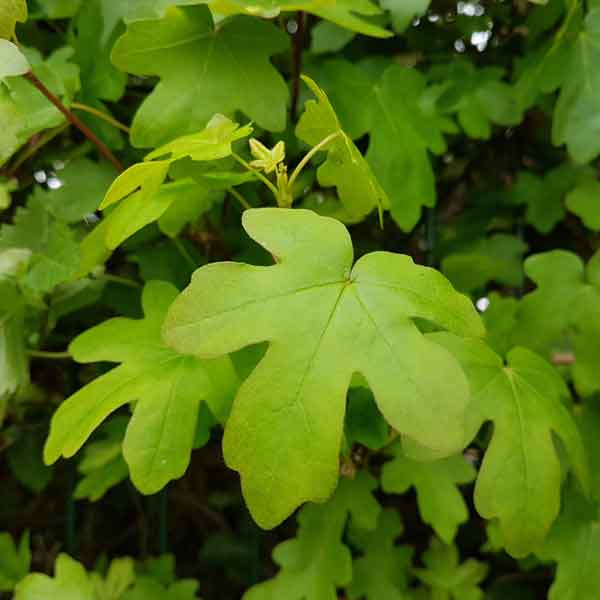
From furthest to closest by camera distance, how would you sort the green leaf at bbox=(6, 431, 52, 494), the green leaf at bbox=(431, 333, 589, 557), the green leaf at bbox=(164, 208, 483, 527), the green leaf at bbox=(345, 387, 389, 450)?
the green leaf at bbox=(6, 431, 52, 494) → the green leaf at bbox=(345, 387, 389, 450) → the green leaf at bbox=(431, 333, 589, 557) → the green leaf at bbox=(164, 208, 483, 527)

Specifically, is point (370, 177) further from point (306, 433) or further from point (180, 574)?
point (180, 574)

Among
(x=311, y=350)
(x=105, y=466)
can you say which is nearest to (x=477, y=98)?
(x=311, y=350)

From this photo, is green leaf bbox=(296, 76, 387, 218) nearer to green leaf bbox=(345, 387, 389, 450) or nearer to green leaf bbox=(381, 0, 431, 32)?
green leaf bbox=(345, 387, 389, 450)

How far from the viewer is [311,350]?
783 millimetres

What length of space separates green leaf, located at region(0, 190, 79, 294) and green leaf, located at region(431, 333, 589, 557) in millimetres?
535

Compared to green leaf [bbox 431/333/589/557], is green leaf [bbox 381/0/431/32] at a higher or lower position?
higher

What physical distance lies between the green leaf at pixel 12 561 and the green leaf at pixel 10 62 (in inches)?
32.0


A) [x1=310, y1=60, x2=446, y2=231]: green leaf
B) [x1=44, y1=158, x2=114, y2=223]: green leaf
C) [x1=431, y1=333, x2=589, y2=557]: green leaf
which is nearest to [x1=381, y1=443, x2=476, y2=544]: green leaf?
[x1=431, y1=333, x2=589, y2=557]: green leaf

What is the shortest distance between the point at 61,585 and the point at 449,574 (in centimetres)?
65

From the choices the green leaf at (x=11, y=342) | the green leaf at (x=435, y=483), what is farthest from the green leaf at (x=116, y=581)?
the green leaf at (x=435, y=483)

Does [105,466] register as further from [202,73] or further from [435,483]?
[202,73]

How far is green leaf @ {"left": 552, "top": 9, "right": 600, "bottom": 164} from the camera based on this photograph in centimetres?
122

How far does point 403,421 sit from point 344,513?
0.56m

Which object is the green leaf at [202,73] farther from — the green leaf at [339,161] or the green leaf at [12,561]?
the green leaf at [12,561]
